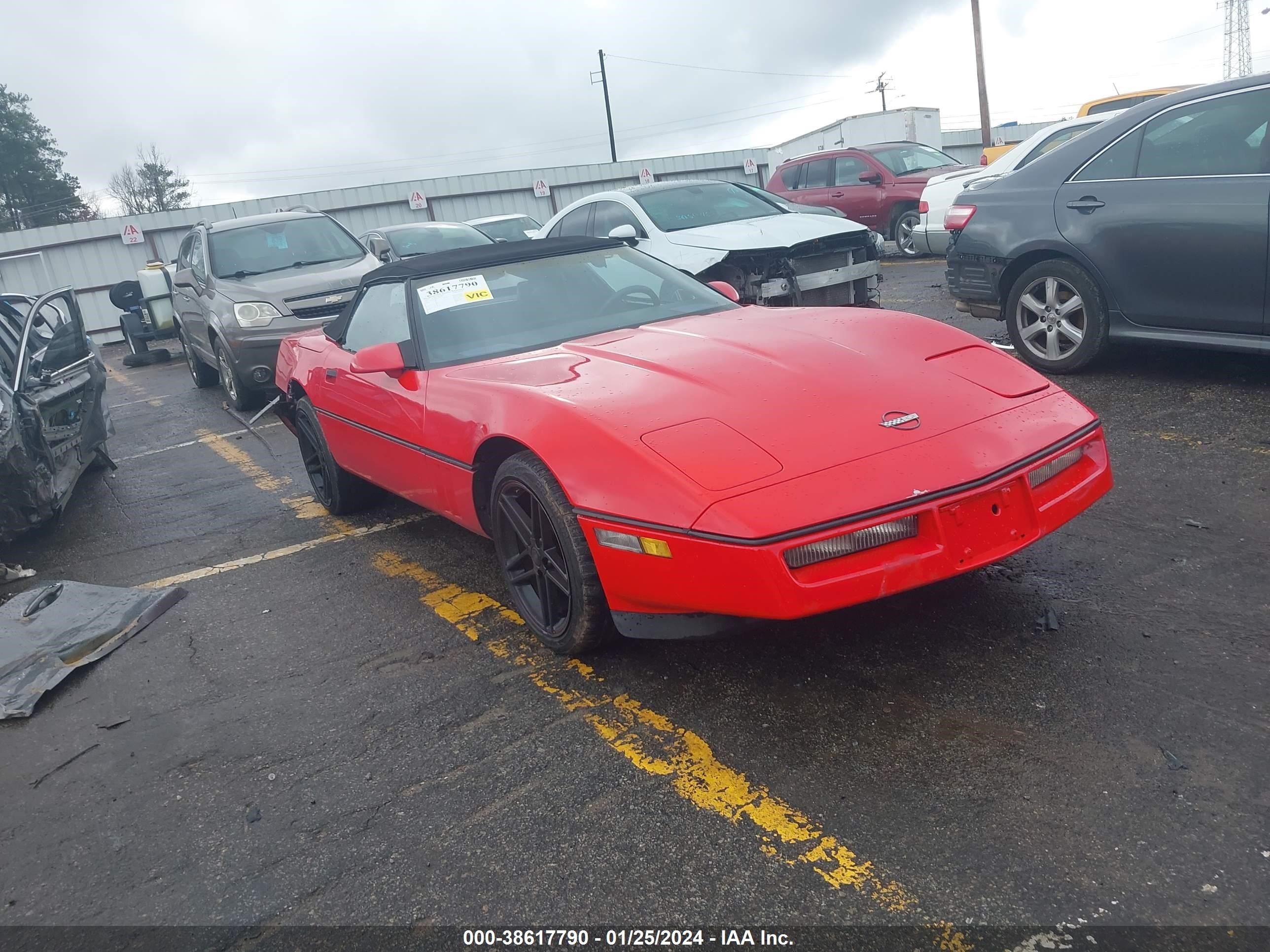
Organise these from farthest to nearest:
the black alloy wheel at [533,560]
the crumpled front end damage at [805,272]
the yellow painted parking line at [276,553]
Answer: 1. the crumpled front end damage at [805,272]
2. the yellow painted parking line at [276,553]
3. the black alloy wheel at [533,560]

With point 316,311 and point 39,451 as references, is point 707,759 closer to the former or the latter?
point 39,451

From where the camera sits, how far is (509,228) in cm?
1361

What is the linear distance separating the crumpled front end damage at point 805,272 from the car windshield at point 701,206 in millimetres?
793

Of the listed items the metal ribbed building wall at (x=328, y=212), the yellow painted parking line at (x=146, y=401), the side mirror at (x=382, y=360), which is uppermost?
the metal ribbed building wall at (x=328, y=212)

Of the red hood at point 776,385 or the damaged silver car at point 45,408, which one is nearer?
the red hood at point 776,385

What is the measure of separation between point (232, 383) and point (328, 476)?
14.2 feet

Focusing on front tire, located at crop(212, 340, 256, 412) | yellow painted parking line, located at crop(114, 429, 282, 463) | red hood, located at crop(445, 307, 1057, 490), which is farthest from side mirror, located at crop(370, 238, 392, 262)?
red hood, located at crop(445, 307, 1057, 490)

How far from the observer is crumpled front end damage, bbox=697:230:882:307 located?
294 inches

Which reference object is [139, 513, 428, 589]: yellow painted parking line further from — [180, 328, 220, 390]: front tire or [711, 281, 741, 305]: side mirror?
[180, 328, 220, 390]: front tire

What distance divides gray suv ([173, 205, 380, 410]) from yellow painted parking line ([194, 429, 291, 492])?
651 millimetres

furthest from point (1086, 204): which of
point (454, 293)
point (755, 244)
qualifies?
point (454, 293)

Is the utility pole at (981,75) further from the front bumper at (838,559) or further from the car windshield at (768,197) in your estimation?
the front bumper at (838,559)

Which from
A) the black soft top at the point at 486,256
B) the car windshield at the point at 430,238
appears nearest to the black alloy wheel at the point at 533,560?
the black soft top at the point at 486,256

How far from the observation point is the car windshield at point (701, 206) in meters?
8.36
